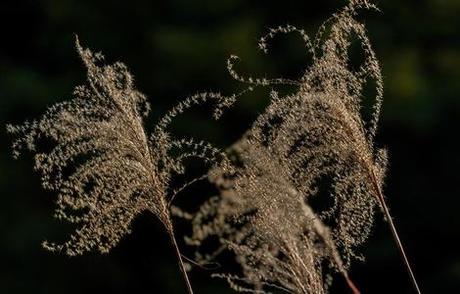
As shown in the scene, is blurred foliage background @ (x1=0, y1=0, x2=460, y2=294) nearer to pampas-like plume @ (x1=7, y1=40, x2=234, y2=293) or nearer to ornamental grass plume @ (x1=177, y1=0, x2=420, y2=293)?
ornamental grass plume @ (x1=177, y1=0, x2=420, y2=293)

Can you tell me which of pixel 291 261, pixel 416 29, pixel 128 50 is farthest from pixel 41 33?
pixel 291 261

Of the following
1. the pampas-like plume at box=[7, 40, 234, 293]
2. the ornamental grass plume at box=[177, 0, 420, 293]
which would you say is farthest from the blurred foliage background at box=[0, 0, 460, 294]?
the pampas-like plume at box=[7, 40, 234, 293]

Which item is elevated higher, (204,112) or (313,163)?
(204,112)

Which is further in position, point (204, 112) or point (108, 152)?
point (204, 112)

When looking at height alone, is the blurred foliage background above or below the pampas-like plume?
above

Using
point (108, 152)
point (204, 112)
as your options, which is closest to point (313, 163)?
point (108, 152)

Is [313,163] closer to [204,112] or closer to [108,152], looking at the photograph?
[108,152]

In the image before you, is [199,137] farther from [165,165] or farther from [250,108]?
[165,165]
